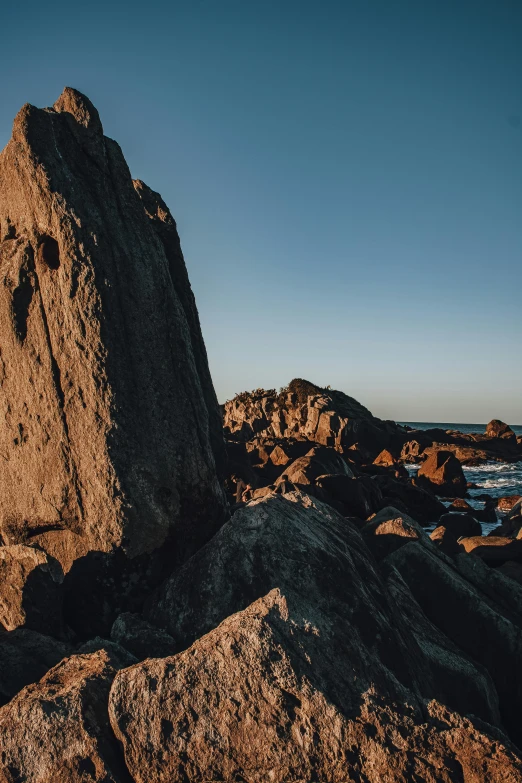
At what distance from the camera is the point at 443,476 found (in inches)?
1417

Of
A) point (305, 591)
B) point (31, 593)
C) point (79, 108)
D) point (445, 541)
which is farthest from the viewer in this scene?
point (445, 541)

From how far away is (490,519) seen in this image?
26.7 metres

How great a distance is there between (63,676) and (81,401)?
3.99 metres

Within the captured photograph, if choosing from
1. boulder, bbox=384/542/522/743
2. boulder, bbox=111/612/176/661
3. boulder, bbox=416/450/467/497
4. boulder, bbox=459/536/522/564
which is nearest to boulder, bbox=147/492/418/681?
boulder, bbox=111/612/176/661

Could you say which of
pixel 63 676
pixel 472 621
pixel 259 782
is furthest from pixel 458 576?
pixel 63 676

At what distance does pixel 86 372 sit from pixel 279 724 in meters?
5.58

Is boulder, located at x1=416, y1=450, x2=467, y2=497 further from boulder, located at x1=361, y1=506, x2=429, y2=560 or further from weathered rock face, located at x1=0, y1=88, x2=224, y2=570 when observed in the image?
weathered rock face, located at x1=0, y1=88, x2=224, y2=570

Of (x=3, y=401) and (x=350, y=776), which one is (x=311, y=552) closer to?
(x=350, y=776)

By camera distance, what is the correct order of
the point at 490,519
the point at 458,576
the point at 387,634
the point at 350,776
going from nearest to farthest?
the point at 350,776, the point at 387,634, the point at 458,576, the point at 490,519

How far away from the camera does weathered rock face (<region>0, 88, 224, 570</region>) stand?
8.30m

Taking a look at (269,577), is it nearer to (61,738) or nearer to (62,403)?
(61,738)

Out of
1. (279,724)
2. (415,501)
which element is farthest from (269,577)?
(415,501)

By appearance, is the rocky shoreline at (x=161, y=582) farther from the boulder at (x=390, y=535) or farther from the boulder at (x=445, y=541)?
the boulder at (x=445, y=541)

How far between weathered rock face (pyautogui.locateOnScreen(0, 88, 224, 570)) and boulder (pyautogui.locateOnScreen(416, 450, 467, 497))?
28738 millimetres
